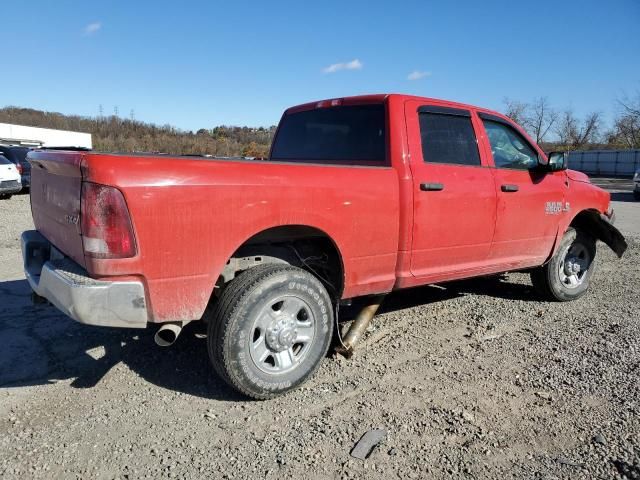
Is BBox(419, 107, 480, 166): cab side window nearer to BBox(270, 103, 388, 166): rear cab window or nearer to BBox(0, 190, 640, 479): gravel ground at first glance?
BBox(270, 103, 388, 166): rear cab window

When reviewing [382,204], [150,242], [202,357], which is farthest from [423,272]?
[150,242]

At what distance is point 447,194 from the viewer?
3943 mm

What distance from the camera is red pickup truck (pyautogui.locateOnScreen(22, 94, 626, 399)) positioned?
8.68 feet

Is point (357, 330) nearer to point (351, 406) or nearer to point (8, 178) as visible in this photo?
point (351, 406)

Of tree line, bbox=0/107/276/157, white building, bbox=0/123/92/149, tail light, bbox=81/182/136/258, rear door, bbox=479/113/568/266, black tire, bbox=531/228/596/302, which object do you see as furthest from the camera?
tree line, bbox=0/107/276/157

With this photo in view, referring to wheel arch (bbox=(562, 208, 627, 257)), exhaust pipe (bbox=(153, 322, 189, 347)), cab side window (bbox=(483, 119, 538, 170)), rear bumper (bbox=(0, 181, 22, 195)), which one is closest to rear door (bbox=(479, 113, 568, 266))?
cab side window (bbox=(483, 119, 538, 170))

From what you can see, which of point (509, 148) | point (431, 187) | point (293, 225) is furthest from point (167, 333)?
point (509, 148)

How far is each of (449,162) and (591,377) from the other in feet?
6.26

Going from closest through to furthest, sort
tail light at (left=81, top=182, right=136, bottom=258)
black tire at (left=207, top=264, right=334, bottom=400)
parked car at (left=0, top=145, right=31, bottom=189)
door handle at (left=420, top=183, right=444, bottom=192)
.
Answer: tail light at (left=81, top=182, right=136, bottom=258) < black tire at (left=207, top=264, right=334, bottom=400) < door handle at (left=420, top=183, right=444, bottom=192) < parked car at (left=0, top=145, right=31, bottom=189)

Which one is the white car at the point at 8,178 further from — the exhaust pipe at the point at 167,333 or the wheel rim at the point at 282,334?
the wheel rim at the point at 282,334

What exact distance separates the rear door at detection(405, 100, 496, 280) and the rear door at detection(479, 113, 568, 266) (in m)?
0.18

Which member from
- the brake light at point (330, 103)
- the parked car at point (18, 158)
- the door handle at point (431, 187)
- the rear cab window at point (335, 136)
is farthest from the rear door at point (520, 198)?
the parked car at point (18, 158)

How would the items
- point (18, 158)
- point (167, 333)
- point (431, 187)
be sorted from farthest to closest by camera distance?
1. point (18, 158)
2. point (431, 187)
3. point (167, 333)

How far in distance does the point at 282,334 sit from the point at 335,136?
1.94 m
